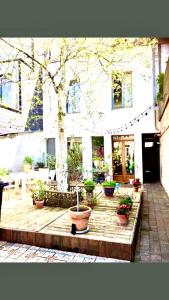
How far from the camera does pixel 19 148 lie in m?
10.5

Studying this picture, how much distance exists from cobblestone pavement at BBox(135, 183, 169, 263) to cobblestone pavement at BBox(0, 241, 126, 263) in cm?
46

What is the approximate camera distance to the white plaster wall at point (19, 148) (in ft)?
32.3

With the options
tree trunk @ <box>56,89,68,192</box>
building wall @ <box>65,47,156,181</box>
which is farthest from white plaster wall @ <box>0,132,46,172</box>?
tree trunk @ <box>56,89,68,192</box>

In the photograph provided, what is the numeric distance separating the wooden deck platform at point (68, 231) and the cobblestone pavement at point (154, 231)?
20 cm

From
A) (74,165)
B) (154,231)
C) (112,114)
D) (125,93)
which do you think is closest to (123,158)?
(112,114)

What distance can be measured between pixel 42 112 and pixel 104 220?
7.74 meters

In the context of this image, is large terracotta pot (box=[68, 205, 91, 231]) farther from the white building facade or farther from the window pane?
the window pane

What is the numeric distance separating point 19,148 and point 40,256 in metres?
7.56

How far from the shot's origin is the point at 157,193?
7.77 metres

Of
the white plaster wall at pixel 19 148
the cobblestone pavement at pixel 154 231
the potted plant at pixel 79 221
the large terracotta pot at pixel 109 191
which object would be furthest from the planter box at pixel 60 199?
the white plaster wall at pixel 19 148

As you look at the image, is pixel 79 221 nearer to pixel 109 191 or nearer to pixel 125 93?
pixel 109 191

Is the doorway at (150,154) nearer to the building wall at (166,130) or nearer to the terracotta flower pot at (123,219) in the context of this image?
the building wall at (166,130)
